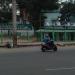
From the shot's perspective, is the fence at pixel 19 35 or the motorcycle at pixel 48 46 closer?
the motorcycle at pixel 48 46

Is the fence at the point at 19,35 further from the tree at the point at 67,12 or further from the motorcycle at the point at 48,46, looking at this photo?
the motorcycle at the point at 48,46

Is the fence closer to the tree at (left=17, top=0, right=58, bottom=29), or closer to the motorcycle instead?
the tree at (left=17, top=0, right=58, bottom=29)

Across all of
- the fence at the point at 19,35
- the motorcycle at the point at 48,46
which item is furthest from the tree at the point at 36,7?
the motorcycle at the point at 48,46

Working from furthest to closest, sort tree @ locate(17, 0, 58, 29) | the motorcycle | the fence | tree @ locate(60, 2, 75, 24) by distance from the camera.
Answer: tree @ locate(60, 2, 75, 24) → tree @ locate(17, 0, 58, 29) → the fence → the motorcycle

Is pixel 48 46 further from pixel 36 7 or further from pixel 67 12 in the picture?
pixel 67 12

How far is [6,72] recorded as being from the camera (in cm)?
1254

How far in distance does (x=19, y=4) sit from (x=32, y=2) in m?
4.15

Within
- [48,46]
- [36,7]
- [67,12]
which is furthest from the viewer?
[67,12]

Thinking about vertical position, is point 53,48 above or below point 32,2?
below

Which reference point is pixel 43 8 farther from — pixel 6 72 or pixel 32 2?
pixel 6 72

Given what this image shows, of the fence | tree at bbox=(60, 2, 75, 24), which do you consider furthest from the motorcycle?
tree at bbox=(60, 2, 75, 24)

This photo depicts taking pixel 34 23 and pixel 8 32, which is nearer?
pixel 8 32

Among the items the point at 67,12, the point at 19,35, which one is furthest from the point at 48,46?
the point at 67,12

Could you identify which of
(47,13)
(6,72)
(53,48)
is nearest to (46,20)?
(47,13)
